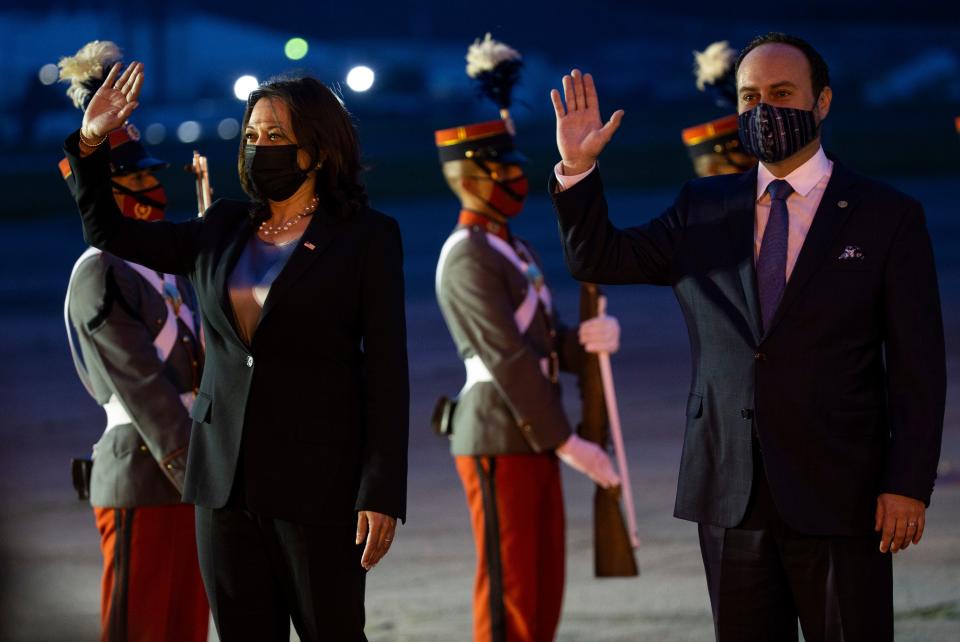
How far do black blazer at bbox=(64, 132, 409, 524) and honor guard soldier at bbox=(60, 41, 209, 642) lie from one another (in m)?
1.04

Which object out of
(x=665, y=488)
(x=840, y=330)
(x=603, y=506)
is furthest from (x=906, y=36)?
(x=840, y=330)

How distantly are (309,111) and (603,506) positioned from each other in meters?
2.36

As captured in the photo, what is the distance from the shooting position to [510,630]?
5.45 metres

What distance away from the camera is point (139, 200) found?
5027 mm

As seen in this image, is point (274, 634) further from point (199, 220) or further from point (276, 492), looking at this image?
point (199, 220)

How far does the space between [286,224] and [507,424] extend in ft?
6.02

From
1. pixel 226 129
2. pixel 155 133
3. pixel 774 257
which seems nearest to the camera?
pixel 774 257

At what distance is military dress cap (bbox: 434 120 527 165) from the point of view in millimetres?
5805

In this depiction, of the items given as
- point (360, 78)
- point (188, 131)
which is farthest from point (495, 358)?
point (188, 131)

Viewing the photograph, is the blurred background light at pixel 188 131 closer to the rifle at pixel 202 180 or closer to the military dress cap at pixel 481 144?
the military dress cap at pixel 481 144

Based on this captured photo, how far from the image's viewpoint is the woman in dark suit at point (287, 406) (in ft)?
12.0

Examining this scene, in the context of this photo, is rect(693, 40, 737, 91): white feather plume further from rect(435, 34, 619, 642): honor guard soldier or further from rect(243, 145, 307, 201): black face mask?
rect(243, 145, 307, 201): black face mask

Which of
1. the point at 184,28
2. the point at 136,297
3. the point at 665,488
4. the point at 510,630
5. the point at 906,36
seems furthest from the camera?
the point at 906,36

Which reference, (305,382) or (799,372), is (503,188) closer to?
(305,382)
